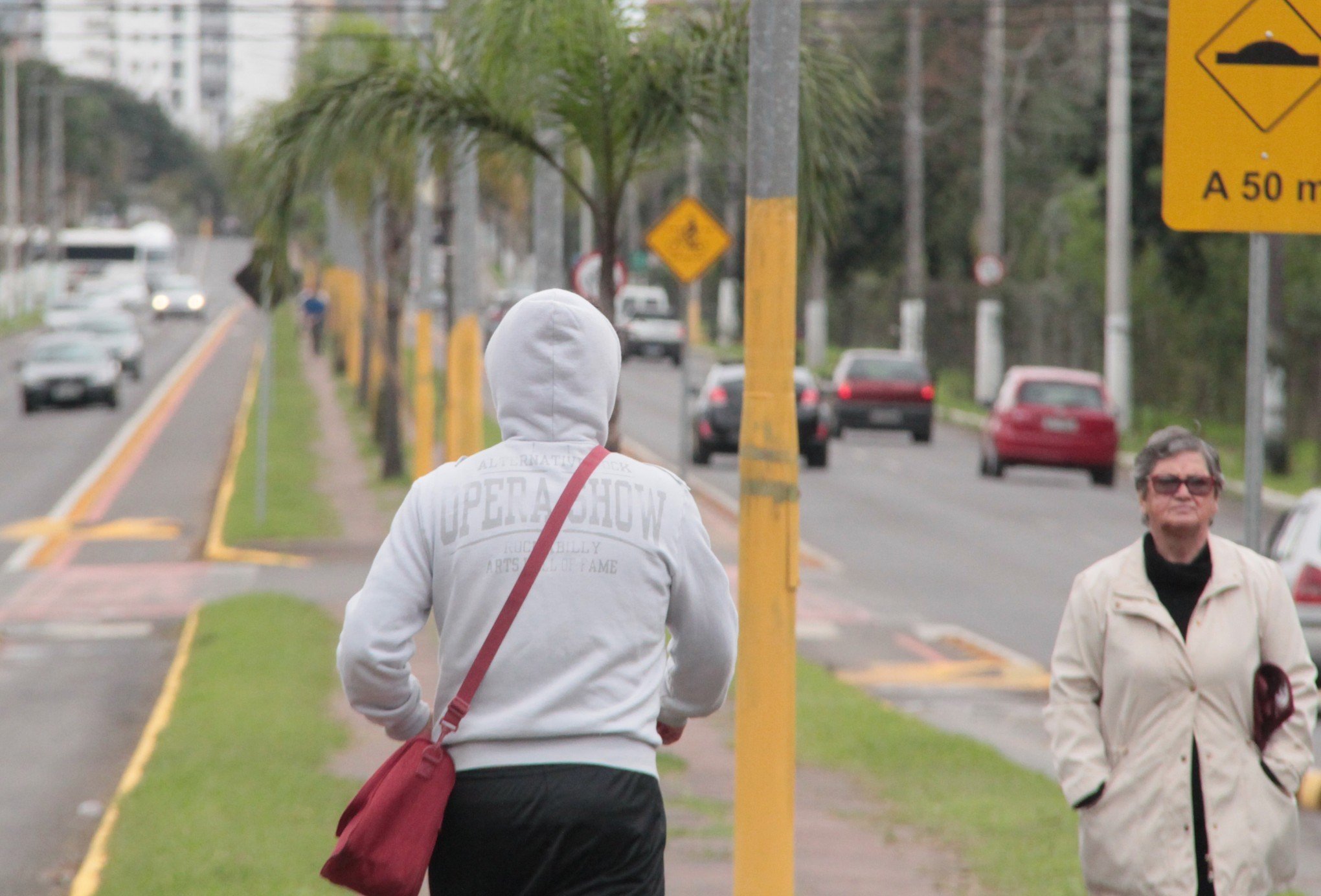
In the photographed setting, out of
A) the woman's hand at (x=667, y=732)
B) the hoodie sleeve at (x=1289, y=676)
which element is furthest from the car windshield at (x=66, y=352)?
the woman's hand at (x=667, y=732)

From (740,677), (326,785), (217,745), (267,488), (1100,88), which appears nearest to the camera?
(740,677)

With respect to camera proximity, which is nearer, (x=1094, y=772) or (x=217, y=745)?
(x=1094, y=772)

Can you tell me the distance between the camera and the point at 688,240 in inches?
734

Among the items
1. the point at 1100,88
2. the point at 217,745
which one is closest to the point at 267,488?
the point at 217,745

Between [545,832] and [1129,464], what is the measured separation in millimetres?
29416

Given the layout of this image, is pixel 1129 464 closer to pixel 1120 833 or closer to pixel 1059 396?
pixel 1059 396

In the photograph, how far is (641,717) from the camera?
356 centimetres

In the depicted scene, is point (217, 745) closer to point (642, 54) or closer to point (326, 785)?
point (326, 785)

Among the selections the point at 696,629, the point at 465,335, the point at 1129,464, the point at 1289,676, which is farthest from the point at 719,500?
the point at 696,629

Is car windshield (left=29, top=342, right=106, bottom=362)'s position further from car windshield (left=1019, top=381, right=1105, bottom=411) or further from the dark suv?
car windshield (left=1019, top=381, right=1105, bottom=411)

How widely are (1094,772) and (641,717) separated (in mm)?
1286

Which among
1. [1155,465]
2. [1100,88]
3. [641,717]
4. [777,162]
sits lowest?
[641,717]

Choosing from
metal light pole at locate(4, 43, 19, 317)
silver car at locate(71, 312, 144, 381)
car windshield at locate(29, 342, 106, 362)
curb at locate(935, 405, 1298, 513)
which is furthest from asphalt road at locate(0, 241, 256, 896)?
metal light pole at locate(4, 43, 19, 317)

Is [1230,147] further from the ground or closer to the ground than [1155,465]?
further from the ground
